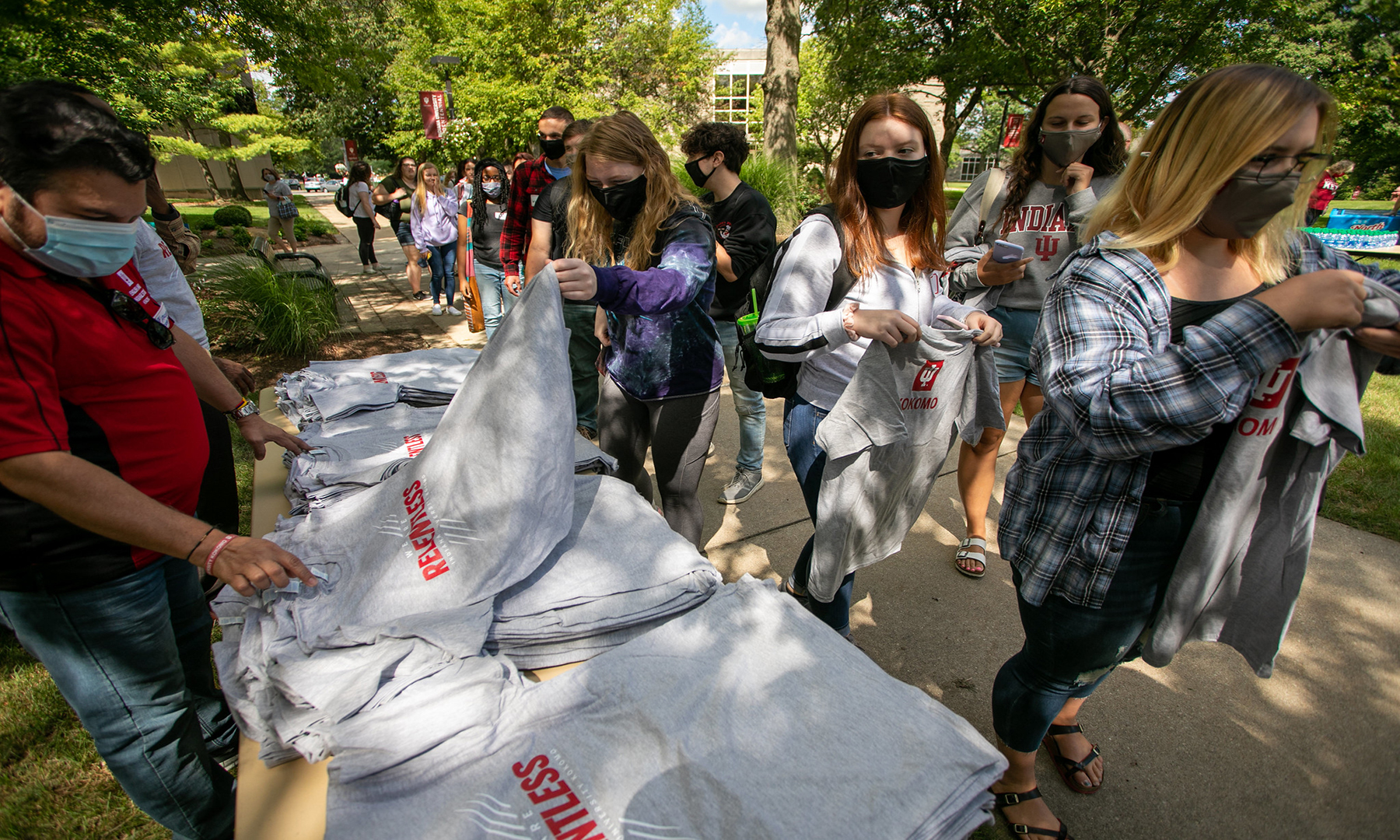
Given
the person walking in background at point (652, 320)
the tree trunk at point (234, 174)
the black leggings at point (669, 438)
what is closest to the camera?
the person walking in background at point (652, 320)

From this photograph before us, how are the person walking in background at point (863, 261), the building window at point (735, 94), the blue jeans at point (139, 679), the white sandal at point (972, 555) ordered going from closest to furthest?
the blue jeans at point (139, 679) < the person walking in background at point (863, 261) < the white sandal at point (972, 555) < the building window at point (735, 94)

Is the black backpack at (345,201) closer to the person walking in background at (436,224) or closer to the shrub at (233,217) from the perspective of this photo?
the person walking in background at (436,224)

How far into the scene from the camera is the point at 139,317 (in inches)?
60.0

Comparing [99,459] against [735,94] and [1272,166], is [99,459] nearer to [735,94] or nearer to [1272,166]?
[1272,166]

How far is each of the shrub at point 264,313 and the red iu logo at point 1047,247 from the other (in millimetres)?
6298

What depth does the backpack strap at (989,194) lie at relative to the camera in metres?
2.97

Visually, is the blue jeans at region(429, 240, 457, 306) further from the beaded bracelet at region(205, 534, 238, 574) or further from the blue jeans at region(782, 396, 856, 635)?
the beaded bracelet at region(205, 534, 238, 574)

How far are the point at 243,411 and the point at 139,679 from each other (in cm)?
86

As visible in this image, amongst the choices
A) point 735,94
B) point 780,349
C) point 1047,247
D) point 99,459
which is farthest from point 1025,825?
point 735,94

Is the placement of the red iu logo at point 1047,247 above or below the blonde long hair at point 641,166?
below

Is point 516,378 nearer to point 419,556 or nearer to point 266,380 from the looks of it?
point 419,556

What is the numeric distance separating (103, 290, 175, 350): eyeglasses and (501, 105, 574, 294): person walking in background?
2926mm

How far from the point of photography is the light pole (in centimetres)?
1397

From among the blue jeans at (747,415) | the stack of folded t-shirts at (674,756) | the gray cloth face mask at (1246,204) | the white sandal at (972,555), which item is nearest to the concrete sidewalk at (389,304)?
the blue jeans at (747,415)
